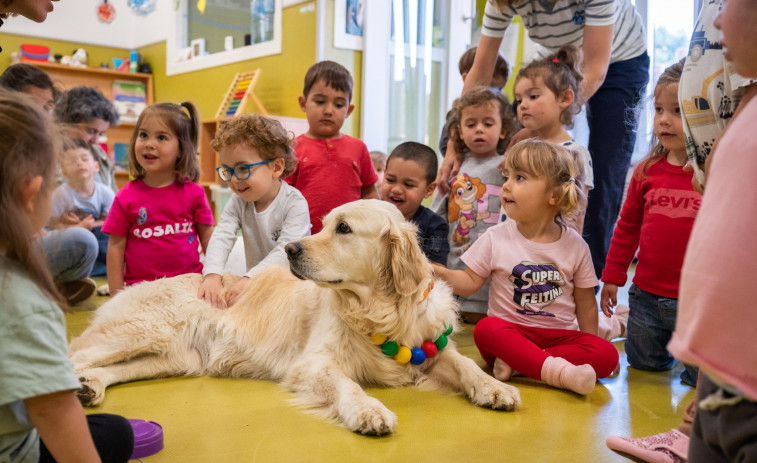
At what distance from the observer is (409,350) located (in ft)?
7.13

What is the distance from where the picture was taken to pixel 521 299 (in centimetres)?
249

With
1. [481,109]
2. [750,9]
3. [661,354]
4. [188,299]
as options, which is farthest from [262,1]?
[750,9]

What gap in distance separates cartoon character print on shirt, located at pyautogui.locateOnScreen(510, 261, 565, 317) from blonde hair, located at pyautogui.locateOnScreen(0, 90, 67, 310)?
5.85ft

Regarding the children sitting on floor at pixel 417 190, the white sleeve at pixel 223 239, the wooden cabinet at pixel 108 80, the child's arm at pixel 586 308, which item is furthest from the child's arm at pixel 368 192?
the wooden cabinet at pixel 108 80

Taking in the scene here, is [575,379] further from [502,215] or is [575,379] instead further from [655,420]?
[502,215]

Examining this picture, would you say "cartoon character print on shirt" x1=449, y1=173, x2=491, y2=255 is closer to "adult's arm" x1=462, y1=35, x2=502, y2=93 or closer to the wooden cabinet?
"adult's arm" x1=462, y1=35, x2=502, y2=93

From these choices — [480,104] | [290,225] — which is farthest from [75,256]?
[480,104]

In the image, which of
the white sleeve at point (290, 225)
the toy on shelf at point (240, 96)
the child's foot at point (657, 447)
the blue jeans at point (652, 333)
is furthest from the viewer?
the toy on shelf at point (240, 96)

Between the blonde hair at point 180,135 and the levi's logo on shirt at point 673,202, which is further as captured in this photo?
the blonde hair at point 180,135

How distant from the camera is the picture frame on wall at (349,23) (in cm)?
628

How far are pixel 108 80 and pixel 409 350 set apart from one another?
906 centimetres

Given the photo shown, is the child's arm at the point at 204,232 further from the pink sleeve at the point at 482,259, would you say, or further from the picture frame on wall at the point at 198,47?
the picture frame on wall at the point at 198,47

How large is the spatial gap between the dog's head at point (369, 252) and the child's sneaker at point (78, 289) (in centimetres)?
223

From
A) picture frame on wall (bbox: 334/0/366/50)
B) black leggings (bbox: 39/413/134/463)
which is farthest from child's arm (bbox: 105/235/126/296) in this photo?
picture frame on wall (bbox: 334/0/366/50)
